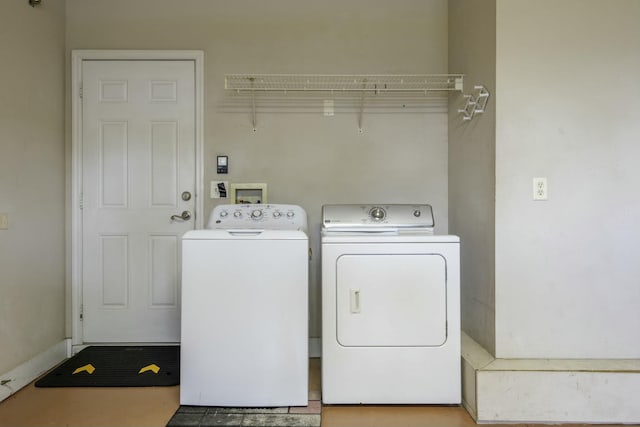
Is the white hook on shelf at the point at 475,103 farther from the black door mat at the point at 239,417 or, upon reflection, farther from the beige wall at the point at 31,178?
the beige wall at the point at 31,178

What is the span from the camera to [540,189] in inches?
75.8

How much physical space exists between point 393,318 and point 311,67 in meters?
1.91

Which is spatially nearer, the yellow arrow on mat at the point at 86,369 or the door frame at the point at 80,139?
the yellow arrow on mat at the point at 86,369

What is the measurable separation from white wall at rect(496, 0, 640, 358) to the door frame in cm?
206

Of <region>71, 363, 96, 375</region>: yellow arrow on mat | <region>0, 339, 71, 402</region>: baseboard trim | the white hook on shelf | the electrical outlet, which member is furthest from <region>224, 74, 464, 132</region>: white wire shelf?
<region>0, 339, 71, 402</region>: baseboard trim

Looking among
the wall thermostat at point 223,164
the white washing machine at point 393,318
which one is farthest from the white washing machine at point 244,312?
the wall thermostat at point 223,164

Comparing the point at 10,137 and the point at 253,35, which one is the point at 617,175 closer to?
the point at 253,35

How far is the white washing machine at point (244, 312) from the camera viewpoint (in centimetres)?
191

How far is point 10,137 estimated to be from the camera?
2.19m

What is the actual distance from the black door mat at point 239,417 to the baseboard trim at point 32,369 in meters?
1.09

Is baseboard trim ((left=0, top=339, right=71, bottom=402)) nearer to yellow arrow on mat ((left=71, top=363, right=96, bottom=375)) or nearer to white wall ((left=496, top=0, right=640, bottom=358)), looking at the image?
yellow arrow on mat ((left=71, top=363, right=96, bottom=375))

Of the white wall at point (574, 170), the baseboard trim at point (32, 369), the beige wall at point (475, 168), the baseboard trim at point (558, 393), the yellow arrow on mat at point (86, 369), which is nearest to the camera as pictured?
the baseboard trim at point (558, 393)

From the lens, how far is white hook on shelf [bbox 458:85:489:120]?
2.08m

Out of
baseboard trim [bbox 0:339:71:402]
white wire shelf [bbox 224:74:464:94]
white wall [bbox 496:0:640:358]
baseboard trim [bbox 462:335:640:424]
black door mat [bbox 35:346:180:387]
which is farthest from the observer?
white wire shelf [bbox 224:74:464:94]
